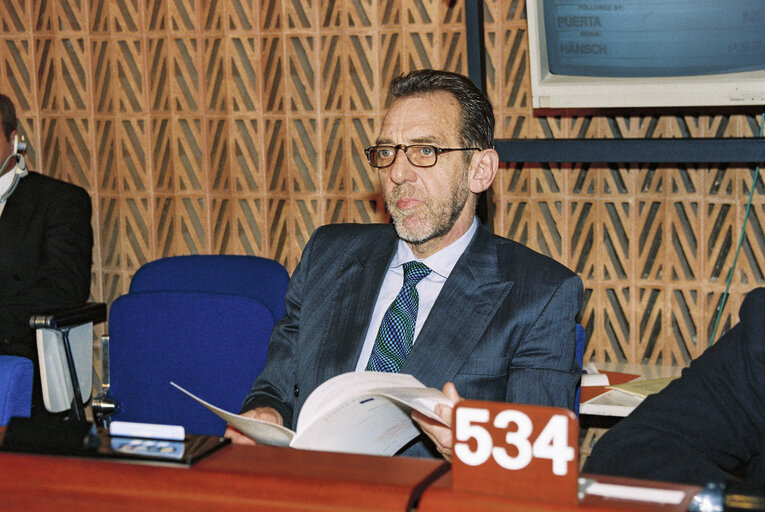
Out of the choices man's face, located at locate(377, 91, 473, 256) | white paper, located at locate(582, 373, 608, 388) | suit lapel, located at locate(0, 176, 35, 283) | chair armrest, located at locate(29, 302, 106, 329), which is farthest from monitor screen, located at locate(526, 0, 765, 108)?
suit lapel, located at locate(0, 176, 35, 283)

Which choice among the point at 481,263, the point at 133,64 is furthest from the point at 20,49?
the point at 481,263

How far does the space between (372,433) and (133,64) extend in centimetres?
280

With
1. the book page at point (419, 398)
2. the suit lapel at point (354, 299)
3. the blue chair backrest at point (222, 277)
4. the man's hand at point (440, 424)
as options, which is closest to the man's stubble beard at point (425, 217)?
the suit lapel at point (354, 299)

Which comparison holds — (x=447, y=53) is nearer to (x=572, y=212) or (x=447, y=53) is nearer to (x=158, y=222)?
(x=572, y=212)

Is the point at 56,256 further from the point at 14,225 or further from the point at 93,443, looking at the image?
the point at 93,443

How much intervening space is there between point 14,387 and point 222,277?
0.99 meters

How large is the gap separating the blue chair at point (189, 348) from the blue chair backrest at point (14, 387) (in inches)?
28.8

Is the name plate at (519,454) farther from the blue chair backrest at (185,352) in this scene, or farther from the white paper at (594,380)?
the white paper at (594,380)

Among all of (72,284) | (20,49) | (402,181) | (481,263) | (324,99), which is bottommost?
(72,284)

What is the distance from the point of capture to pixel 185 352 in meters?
2.37

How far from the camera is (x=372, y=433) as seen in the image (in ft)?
4.11

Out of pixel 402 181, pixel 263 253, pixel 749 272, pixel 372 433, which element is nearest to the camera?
pixel 372 433

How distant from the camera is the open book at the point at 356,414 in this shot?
1167 millimetres

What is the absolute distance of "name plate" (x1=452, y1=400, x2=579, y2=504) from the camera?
2.46 feet
